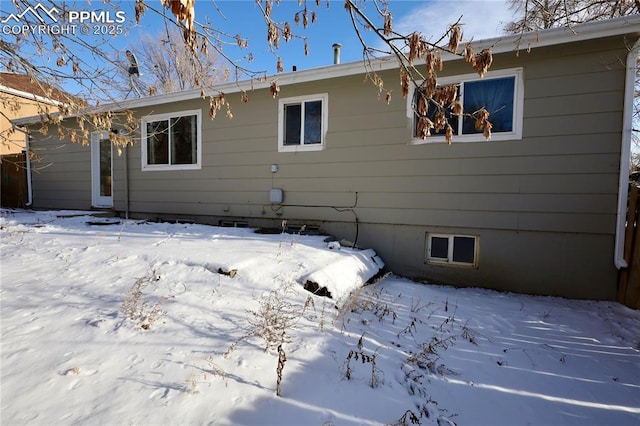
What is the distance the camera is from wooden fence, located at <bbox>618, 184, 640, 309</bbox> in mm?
3852

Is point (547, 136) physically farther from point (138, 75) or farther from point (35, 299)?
point (35, 299)

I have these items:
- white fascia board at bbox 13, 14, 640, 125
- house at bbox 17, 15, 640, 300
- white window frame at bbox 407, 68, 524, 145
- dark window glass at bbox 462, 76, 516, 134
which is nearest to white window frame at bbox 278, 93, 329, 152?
house at bbox 17, 15, 640, 300

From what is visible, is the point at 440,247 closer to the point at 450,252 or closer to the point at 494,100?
the point at 450,252

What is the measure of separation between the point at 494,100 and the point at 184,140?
6565 millimetres

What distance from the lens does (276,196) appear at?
248 inches

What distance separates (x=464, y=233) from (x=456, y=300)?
129 cm

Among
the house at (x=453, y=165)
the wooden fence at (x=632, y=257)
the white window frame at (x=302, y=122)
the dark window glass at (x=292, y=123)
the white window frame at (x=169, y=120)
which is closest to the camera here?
the wooden fence at (x=632, y=257)

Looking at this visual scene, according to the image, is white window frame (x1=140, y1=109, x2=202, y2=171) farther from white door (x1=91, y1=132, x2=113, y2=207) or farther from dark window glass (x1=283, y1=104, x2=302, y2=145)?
dark window glass (x1=283, y1=104, x2=302, y2=145)

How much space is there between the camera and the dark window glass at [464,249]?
16.8 feet

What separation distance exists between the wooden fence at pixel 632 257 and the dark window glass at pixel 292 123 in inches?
204

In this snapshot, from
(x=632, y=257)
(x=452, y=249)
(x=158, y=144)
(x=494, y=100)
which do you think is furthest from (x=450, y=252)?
(x=158, y=144)

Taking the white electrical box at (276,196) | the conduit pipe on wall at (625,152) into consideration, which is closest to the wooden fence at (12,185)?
the white electrical box at (276,196)

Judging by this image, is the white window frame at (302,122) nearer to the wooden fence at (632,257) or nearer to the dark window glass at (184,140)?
the dark window glass at (184,140)

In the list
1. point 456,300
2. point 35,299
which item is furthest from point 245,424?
point 456,300
